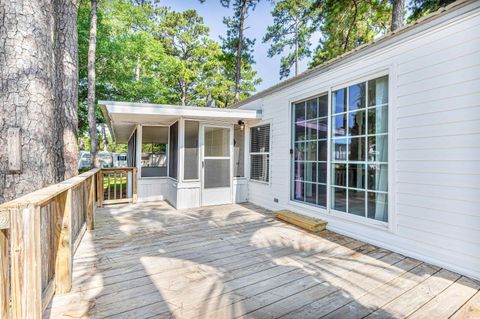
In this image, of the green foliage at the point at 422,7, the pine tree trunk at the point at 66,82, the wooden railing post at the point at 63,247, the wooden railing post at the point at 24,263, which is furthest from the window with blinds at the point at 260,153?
the green foliage at the point at 422,7

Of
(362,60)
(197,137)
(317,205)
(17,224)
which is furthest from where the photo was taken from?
(197,137)

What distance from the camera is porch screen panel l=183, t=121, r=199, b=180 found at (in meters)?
5.42

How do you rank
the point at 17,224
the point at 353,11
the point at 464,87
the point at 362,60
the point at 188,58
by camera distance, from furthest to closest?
1. the point at 188,58
2. the point at 353,11
3. the point at 362,60
4. the point at 464,87
5. the point at 17,224

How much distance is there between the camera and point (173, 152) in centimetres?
601

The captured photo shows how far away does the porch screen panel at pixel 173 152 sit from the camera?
5662 mm

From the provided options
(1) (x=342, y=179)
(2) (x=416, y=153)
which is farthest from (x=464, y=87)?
(1) (x=342, y=179)

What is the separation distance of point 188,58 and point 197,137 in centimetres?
1228

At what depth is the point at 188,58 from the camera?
15.7 meters

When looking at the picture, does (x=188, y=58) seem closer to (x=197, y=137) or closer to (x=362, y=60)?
(x=197, y=137)

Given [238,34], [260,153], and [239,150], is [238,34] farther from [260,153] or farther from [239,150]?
[260,153]

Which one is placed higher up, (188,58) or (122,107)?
(188,58)

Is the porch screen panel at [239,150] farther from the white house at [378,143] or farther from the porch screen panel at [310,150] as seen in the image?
the porch screen panel at [310,150]

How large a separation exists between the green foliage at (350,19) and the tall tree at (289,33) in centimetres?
314

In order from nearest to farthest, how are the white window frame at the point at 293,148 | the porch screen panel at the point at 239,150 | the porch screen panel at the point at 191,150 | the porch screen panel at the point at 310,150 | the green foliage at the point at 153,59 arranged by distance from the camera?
the white window frame at the point at 293,148 → the porch screen panel at the point at 310,150 → the porch screen panel at the point at 191,150 → the porch screen panel at the point at 239,150 → the green foliage at the point at 153,59
